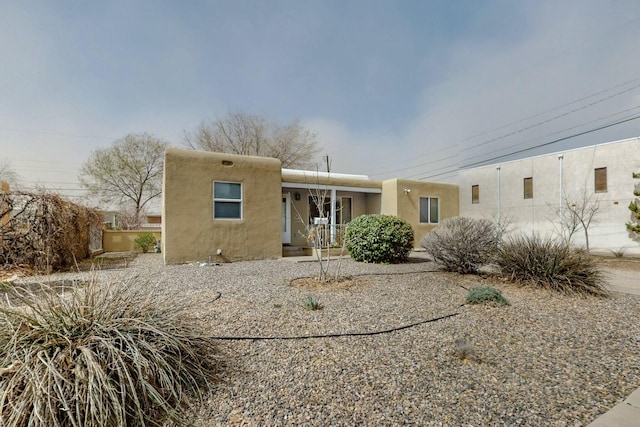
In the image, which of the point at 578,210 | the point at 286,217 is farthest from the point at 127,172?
the point at 578,210

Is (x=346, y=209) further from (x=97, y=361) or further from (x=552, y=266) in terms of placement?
(x=97, y=361)

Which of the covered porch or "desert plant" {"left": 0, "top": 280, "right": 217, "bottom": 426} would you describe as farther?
the covered porch

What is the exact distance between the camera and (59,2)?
277 inches

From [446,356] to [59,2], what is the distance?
34.6 ft

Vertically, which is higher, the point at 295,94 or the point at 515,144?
the point at 295,94

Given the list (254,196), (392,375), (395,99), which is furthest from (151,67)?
(392,375)

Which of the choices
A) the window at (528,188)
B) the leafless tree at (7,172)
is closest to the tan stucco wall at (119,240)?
the leafless tree at (7,172)

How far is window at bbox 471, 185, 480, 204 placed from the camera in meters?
19.6

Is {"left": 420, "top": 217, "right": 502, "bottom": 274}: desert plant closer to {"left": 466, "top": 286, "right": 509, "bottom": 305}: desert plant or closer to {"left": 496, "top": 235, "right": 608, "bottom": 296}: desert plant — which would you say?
{"left": 496, "top": 235, "right": 608, "bottom": 296}: desert plant

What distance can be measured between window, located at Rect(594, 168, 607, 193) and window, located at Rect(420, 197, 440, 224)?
25.1 feet

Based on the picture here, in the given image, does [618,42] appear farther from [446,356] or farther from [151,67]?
[151,67]

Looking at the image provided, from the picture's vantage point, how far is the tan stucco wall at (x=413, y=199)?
13.0 metres

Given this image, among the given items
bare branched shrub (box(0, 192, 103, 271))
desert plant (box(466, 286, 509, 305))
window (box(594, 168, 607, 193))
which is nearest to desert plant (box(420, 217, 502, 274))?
desert plant (box(466, 286, 509, 305))

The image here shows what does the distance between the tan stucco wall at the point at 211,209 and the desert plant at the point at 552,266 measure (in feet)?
23.0
